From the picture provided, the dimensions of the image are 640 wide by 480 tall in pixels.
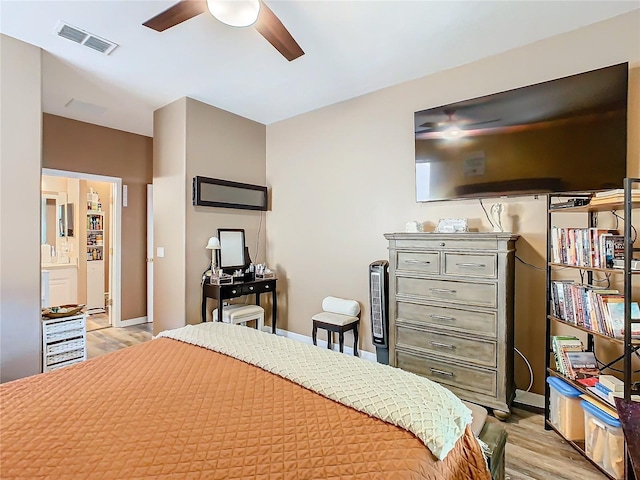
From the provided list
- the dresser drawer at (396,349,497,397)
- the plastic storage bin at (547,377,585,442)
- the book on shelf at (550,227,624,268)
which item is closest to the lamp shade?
the dresser drawer at (396,349,497,397)

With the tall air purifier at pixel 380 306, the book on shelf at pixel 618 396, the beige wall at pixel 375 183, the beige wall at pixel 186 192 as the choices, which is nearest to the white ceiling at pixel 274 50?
the beige wall at pixel 375 183

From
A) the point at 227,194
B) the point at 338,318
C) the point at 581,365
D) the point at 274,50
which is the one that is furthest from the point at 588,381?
the point at 227,194

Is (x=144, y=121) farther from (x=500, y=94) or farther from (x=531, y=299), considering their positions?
(x=531, y=299)

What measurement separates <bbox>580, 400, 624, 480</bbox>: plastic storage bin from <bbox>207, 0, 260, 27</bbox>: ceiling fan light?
114 inches

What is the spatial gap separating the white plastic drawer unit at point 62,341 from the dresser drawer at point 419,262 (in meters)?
3.08

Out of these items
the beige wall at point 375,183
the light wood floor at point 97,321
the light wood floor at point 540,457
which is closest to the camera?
the light wood floor at point 540,457

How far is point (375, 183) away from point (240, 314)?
1.97 metres

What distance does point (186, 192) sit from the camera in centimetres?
359

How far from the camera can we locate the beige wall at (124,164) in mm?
4133

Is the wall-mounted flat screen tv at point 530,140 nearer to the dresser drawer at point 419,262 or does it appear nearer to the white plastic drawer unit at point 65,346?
the dresser drawer at point 419,262

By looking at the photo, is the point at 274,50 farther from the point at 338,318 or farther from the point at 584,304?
the point at 584,304

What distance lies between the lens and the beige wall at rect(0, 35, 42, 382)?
252 cm

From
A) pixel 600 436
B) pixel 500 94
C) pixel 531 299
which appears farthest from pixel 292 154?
pixel 600 436

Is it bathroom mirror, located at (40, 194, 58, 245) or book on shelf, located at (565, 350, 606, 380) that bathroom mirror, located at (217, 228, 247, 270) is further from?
bathroom mirror, located at (40, 194, 58, 245)
